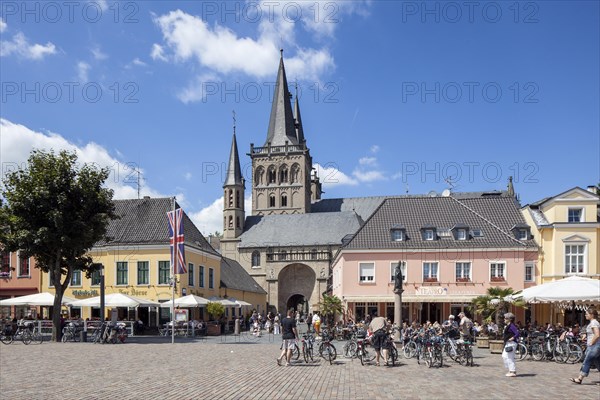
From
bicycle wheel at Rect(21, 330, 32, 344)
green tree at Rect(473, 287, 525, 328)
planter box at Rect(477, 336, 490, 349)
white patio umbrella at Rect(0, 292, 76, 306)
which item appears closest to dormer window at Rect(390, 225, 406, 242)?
green tree at Rect(473, 287, 525, 328)

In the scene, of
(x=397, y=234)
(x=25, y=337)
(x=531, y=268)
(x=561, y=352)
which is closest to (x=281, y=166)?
(x=397, y=234)

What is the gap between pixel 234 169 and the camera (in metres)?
85.7

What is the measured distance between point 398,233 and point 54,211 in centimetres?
2081

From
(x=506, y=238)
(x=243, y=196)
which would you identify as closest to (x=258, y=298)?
(x=243, y=196)

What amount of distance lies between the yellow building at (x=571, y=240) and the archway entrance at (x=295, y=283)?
37.7 m

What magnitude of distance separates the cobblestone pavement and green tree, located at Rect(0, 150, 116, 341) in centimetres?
865

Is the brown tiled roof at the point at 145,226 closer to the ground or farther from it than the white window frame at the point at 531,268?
farther from it

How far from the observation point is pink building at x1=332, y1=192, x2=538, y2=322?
37.5 metres

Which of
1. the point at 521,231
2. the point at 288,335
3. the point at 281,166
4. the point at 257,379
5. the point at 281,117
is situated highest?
the point at 281,117

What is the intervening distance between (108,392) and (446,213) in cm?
3154

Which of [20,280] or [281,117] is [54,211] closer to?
[20,280]

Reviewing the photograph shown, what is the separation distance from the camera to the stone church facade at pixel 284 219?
71375mm

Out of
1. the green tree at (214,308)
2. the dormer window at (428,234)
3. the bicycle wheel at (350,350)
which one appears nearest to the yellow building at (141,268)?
the green tree at (214,308)

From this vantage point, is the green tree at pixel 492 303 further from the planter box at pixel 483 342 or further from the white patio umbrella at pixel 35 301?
the white patio umbrella at pixel 35 301
